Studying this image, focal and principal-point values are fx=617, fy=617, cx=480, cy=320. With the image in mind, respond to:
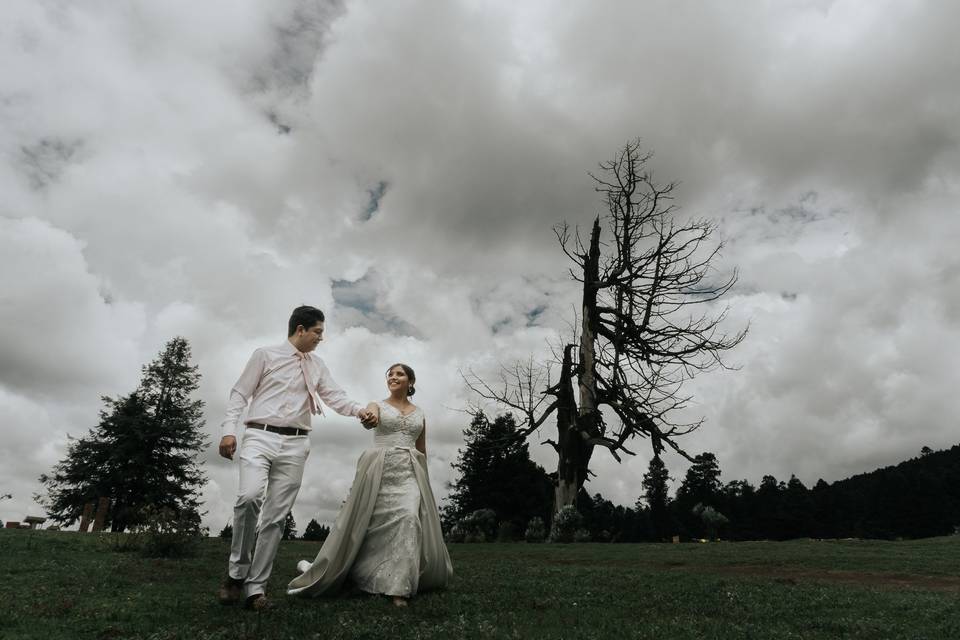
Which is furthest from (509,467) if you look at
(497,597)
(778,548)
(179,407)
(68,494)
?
(497,597)

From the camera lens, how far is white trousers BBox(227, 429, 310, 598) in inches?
237

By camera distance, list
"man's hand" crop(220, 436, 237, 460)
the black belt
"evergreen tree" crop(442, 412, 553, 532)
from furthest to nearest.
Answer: "evergreen tree" crop(442, 412, 553, 532) → the black belt → "man's hand" crop(220, 436, 237, 460)

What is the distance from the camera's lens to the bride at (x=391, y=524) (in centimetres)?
703

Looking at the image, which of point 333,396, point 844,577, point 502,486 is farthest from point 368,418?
point 502,486

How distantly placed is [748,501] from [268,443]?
104m

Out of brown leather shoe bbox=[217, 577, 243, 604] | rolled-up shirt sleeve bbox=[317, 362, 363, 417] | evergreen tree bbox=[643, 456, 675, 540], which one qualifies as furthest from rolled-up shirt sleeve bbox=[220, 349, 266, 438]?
evergreen tree bbox=[643, 456, 675, 540]

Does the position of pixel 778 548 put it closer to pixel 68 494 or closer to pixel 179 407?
pixel 179 407

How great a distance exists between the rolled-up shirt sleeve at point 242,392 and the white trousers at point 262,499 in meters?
0.18

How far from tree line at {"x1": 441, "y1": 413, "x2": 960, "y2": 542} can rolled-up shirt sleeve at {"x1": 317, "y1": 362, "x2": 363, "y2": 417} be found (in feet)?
166

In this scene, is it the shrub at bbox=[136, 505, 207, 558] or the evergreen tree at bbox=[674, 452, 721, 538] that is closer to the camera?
the shrub at bbox=[136, 505, 207, 558]

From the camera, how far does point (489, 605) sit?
6.71m

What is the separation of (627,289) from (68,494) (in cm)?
4062

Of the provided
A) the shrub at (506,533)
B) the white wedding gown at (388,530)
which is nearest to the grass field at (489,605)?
the white wedding gown at (388,530)

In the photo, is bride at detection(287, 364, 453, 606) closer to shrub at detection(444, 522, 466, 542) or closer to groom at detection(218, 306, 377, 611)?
groom at detection(218, 306, 377, 611)
